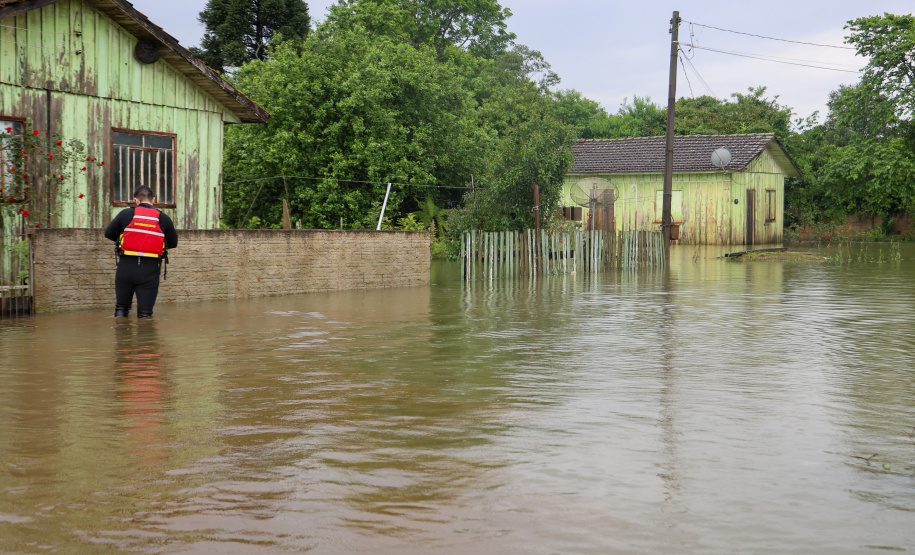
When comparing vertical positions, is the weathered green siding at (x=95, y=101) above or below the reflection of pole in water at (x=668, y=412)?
above

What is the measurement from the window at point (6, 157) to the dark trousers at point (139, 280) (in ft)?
13.0

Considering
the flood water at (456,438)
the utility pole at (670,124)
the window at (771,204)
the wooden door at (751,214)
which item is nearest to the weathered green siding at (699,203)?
the wooden door at (751,214)

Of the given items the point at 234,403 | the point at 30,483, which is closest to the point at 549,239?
the point at 234,403

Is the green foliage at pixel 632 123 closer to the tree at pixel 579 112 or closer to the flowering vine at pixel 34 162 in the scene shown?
the tree at pixel 579 112

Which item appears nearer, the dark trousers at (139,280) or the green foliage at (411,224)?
the dark trousers at (139,280)

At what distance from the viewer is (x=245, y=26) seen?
52.3 metres

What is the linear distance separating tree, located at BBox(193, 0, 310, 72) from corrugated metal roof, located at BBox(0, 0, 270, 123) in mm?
29998

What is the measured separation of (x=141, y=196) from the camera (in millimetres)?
14812

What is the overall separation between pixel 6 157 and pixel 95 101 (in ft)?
7.44

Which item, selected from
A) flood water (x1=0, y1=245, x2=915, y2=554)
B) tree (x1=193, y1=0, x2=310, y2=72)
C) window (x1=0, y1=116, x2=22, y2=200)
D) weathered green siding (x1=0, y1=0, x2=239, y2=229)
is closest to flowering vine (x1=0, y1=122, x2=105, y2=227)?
window (x1=0, y1=116, x2=22, y2=200)

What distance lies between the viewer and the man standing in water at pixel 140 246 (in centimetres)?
1470

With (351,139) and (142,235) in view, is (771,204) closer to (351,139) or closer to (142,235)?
(351,139)

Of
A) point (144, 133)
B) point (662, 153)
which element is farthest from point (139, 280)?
point (662, 153)

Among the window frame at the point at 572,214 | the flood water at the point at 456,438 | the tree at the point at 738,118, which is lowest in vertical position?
the flood water at the point at 456,438
